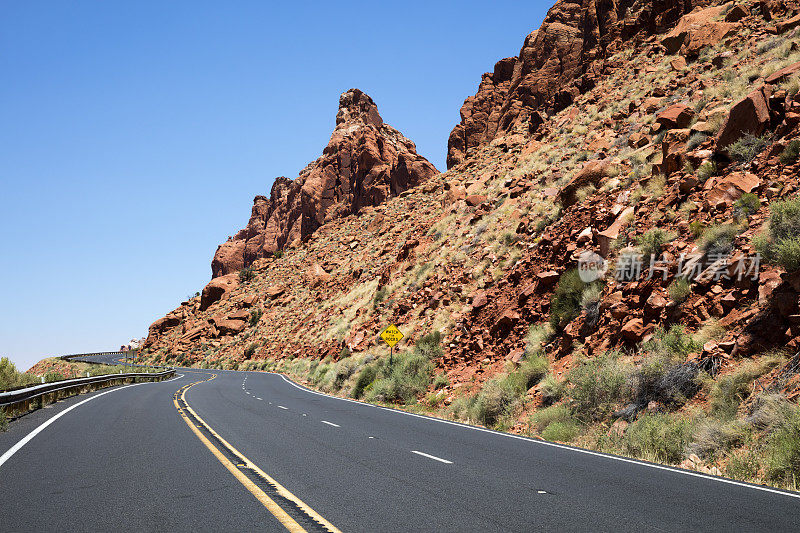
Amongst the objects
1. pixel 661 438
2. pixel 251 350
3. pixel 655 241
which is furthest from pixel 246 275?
pixel 661 438

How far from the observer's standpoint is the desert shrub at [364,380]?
83.3 feet

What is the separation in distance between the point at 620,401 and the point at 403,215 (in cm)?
4888

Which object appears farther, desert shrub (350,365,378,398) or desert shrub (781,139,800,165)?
desert shrub (350,365,378,398)

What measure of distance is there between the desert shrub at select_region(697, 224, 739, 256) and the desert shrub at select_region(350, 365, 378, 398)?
1513cm

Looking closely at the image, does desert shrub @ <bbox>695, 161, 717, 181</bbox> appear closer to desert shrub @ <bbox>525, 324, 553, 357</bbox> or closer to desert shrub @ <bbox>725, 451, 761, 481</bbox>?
desert shrub @ <bbox>525, 324, 553, 357</bbox>

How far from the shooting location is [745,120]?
1675 centimetres

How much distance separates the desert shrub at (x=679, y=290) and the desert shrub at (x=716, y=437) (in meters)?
4.67

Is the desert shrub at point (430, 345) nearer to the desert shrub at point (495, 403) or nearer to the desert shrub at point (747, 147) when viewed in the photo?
the desert shrub at point (495, 403)

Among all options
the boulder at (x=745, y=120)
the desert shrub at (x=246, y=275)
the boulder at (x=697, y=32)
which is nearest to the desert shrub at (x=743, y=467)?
the boulder at (x=745, y=120)

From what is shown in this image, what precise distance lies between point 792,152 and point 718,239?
10.5 ft

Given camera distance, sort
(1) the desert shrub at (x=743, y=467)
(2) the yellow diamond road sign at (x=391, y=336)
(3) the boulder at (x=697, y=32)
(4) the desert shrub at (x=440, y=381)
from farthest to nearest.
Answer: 1. (3) the boulder at (x=697, y=32)
2. (2) the yellow diamond road sign at (x=391, y=336)
3. (4) the desert shrub at (x=440, y=381)
4. (1) the desert shrub at (x=743, y=467)

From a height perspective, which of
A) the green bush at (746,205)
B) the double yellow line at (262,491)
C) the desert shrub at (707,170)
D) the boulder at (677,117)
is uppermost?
the boulder at (677,117)

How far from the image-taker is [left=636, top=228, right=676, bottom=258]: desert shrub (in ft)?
52.1

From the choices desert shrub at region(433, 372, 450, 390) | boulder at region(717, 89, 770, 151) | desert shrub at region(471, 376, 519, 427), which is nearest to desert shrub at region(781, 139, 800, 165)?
boulder at region(717, 89, 770, 151)
